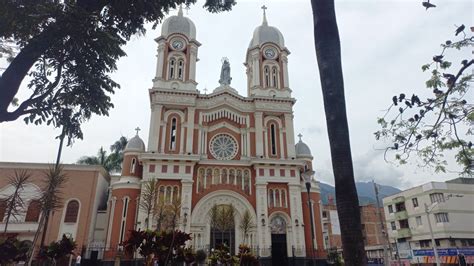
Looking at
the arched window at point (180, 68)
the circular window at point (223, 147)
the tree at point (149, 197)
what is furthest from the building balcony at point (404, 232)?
the arched window at point (180, 68)

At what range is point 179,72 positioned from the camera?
111ft

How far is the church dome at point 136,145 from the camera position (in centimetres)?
3131

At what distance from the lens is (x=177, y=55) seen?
3441 cm

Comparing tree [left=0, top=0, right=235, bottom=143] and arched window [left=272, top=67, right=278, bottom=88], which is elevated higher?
arched window [left=272, top=67, right=278, bottom=88]

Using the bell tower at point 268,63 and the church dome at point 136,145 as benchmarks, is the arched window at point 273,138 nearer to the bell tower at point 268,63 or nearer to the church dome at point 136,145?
the bell tower at point 268,63

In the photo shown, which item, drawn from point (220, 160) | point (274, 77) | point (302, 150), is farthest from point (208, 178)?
point (274, 77)

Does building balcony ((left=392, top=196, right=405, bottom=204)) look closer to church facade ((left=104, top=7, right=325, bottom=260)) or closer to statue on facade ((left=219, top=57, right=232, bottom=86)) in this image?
church facade ((left=104, top=7, right=325, bottom=260))

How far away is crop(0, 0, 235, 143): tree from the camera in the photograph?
7180mm

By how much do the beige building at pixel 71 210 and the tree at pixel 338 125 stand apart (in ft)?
85.8

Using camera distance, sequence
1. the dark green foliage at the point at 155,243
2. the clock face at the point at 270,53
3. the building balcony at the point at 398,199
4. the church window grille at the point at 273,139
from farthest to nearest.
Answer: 1. the building balcony at the point at 398,199
2. the clock face at the point at 270,53
3. the church window grille at the point at 273,139
4. the dark green foliage at the point at 155,243

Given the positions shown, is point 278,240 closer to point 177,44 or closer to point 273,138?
point 273,138

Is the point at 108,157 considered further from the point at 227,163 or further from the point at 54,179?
the point at 54,179

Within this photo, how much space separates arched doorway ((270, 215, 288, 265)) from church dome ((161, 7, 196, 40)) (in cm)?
2066

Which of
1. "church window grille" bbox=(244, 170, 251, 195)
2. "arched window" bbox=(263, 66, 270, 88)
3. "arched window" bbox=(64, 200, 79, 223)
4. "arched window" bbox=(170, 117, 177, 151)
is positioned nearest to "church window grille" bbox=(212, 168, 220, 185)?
"church window grille" bbox=(244, 170, 251, 195)
